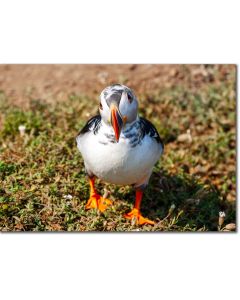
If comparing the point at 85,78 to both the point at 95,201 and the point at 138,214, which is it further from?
the point at 138,214

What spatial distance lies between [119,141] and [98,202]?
0.90 m

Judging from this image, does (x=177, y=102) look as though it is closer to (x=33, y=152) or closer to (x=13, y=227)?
(x=33, y=152)

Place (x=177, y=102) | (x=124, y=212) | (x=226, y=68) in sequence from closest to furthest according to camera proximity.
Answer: (x=124, y=212) < (x=177, y=102) < (x=226, y=68)

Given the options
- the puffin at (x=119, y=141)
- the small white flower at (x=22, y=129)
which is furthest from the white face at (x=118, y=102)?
the small white flower at (x=22, y=129)

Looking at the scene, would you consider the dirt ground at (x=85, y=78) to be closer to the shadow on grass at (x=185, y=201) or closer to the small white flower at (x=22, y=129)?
the small white flower at (x=22, y=129)

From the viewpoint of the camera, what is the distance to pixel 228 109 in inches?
262

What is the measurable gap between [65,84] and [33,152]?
1692mm

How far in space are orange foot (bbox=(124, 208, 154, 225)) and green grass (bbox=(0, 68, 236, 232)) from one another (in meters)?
0.05

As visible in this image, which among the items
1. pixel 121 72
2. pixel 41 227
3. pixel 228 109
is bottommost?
pixel 41 227

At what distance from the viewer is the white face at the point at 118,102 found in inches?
155

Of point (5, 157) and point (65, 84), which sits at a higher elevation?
point (65, 84)

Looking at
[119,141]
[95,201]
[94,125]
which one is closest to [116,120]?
[119,141]

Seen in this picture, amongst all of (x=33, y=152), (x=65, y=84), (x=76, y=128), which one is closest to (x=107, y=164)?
(x=33, y=152)

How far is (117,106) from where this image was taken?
3.95 metres
